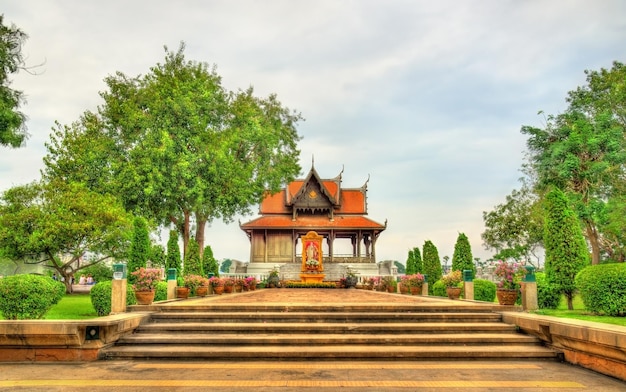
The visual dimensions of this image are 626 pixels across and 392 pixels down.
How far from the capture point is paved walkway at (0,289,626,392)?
529 cm

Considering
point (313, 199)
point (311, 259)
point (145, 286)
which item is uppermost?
Answer: point (313, 199)

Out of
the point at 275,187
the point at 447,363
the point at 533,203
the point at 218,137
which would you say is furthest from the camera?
the point at 533,203

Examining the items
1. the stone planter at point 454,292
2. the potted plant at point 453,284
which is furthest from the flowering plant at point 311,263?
the stone planter at point 454,292

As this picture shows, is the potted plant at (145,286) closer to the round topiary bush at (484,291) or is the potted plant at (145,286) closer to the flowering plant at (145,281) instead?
the flowering plant at (145,281)

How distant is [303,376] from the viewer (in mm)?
5789

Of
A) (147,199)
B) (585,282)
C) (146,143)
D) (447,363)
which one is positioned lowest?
(447,363)

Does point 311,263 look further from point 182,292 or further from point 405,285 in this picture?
point 182,292

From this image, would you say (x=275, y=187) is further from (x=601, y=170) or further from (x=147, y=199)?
(x=601, y=170)

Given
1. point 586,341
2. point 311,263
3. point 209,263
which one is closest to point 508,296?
point 586,341

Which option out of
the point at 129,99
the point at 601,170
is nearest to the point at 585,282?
the point at 601,170

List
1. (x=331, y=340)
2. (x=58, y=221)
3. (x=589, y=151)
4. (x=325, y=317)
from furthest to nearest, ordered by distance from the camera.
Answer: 1. (x=589, y=151)
2. (x=58, y=221)
3. (x=325, y=317)
4. (x=331, y=340)

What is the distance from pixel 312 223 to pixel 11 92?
22.6m

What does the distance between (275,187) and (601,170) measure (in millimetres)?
18779

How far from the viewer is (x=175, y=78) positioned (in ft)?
86.3
